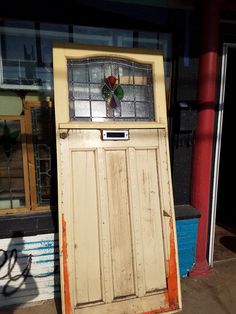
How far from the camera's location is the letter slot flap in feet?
9.55

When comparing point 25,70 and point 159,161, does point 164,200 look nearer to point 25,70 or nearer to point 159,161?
point 159,161

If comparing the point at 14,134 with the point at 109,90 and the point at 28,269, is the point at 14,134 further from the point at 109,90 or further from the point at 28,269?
the point at 28,269

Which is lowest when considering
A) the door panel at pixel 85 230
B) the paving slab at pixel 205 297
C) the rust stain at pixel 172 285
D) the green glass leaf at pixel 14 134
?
the paving slab at pixel 205 297

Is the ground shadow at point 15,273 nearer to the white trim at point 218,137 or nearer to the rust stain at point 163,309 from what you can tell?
the rust stain at point 163,309

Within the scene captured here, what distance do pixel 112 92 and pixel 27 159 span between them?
1.21 metres

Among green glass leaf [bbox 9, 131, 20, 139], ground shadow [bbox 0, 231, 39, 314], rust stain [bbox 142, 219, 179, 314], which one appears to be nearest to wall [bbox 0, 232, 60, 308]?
ground shadow [bbox 0, 231, 39, 314]

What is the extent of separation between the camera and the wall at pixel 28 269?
3094 mm

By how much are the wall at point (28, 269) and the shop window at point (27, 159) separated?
1.26ft

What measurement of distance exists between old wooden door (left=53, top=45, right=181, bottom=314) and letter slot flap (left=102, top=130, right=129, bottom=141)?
0.03ft

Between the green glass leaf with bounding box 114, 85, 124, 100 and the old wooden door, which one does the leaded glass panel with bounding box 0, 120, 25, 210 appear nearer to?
the old wooden door

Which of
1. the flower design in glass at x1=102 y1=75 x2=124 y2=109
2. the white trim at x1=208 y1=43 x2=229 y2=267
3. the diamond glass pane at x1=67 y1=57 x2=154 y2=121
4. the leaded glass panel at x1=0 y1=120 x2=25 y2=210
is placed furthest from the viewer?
the white trim at x1=208 y1=43 x2=229 y2=267

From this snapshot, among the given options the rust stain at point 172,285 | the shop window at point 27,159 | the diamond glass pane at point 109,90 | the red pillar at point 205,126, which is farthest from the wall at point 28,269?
the red pillar at point 205,126

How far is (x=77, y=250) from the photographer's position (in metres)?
2.81

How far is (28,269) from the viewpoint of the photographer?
10.4 feet
